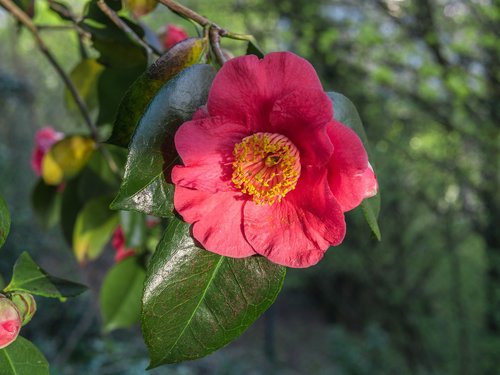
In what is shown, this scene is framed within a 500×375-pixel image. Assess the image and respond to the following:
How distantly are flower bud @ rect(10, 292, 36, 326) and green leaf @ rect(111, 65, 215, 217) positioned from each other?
0.17 m

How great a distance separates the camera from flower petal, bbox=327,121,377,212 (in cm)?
46

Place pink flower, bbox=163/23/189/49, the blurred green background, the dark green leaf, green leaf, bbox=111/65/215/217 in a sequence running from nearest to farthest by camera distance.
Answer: green leaf, bbox=111/65/215/217, the dark green leaf, pink flower, bbox=163/23/189/49, the blurred green background

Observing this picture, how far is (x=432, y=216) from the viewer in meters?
4.66

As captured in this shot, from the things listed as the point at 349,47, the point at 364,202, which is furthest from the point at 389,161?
the point at 364,202

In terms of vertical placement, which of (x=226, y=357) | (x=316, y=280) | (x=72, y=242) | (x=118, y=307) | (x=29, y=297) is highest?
(x=29, y=297)

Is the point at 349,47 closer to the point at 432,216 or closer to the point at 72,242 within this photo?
the point at 432,216

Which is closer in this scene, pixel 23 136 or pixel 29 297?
pixel 29 297

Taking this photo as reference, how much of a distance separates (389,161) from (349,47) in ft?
3.34

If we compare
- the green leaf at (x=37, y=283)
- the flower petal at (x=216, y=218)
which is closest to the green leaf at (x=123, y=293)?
the green leaf at (x=37, y=283)

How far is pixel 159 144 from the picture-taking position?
1.53 ft

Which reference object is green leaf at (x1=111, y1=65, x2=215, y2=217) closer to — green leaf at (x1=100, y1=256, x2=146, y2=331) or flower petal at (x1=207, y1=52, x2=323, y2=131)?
flower petal at (x1=207, y1=52, x2=323, y2=131)

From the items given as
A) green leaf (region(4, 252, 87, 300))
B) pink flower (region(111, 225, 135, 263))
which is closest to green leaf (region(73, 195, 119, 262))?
pink flower (region(111, 225, 135, 263))

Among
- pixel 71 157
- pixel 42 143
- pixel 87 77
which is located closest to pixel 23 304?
pixel 71 157

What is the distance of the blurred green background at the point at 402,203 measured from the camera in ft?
13.0
